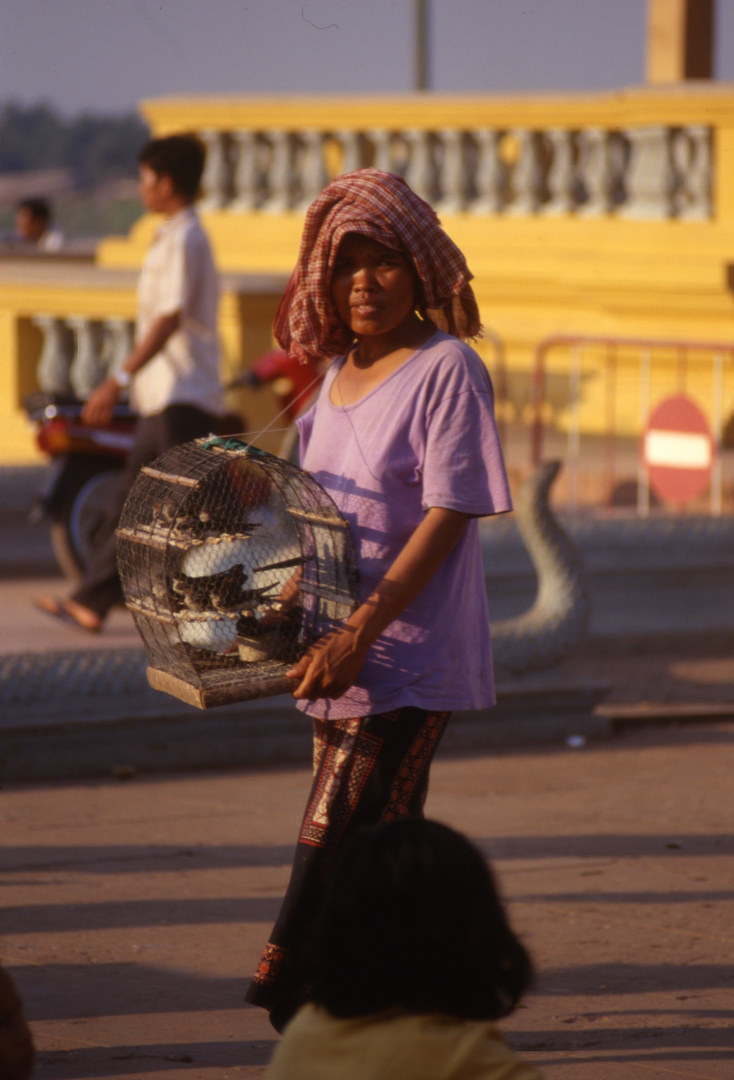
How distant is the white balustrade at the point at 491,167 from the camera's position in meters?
11.9

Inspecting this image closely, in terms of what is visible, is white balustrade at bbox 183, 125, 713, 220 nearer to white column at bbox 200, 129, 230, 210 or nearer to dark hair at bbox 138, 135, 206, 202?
white column at bbox 200, 129, 230, 210

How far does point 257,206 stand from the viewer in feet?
46.7

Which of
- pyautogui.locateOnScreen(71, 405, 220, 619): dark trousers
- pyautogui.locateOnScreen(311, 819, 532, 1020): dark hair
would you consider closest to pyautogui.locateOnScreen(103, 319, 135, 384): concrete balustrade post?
pyautogui.locateOnScreen(71, 405, 220, 619): dark trousers

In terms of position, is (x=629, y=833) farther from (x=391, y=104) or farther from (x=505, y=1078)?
(x=391, y=104)

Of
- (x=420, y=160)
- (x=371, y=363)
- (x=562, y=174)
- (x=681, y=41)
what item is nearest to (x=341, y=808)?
(x=371, y=363)

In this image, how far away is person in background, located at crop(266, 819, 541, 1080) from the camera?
198cm

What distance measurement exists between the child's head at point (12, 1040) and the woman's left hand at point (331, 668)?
2.49 feet

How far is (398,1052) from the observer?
1971 mm

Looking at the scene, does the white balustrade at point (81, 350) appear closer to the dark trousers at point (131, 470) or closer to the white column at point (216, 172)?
the dark trousers at point (131, 470)

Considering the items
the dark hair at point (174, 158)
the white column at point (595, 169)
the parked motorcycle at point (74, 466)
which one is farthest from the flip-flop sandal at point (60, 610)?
the white column at point (595, 169)

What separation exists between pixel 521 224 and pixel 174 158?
6808 mm

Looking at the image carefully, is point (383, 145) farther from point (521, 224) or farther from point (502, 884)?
point (502, 884)

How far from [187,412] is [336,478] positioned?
3.42 metres

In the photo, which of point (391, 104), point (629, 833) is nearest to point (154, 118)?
point (391, 104)
